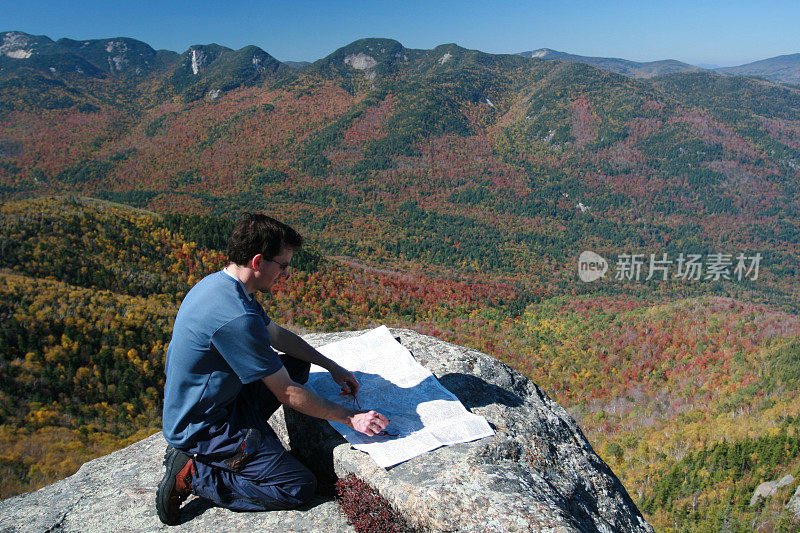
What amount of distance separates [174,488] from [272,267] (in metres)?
1.91

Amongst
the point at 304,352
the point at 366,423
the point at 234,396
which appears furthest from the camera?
the point at 304,352

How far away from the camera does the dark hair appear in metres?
3.32

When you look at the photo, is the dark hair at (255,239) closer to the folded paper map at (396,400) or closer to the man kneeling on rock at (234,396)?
the man kneeling on rock at (234,396)

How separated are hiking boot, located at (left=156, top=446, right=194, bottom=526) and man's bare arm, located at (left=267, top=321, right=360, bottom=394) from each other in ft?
3.89

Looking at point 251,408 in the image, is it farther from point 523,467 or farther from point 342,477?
point 523,467

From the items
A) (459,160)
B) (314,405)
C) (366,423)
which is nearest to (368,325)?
(366,423)

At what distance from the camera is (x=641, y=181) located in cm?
11769

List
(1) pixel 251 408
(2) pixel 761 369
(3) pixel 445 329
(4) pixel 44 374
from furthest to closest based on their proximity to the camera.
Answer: (3) pixel 445 329 < (2) pixel 761 369 < (4) pixel 44 374 < (1) pixel 251 408

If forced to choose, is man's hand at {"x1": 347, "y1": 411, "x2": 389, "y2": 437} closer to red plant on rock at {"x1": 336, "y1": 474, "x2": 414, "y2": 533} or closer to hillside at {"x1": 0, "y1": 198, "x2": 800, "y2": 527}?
red plant on rock at {"x1": 336, "y1": 474, "x2": 414, "y2": 533}

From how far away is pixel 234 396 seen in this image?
343 cm

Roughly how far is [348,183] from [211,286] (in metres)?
110

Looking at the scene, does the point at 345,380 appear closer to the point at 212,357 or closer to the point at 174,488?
the point at 212,357

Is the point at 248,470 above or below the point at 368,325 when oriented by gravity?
above

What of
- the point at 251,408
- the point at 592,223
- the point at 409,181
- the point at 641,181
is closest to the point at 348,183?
the point at 409,181
